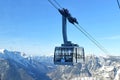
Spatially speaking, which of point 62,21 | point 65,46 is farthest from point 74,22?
point 65,46

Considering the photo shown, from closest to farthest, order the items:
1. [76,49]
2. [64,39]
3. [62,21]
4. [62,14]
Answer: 1. [62,14]
2. [62,21]
3. [64,39]
4. [76,49]

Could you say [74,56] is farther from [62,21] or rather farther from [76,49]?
[62,21]

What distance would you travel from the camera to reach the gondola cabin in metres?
33.7

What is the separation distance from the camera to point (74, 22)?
23922 mm

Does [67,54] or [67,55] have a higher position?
[67,54]

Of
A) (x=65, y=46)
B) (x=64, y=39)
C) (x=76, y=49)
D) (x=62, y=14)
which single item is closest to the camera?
(x=62, y=14)

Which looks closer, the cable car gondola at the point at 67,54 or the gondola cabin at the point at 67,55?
the cable car gondola at the point at 67,54

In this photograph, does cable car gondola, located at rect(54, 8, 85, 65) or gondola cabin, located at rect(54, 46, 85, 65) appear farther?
gondola cabin, located at rect(54, 46, 85, 65)

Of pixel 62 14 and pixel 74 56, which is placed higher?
pixel 62 14

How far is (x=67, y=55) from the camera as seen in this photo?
35.6 m

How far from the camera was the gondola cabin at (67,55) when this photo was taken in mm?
33725

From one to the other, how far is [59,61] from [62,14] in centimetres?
1300

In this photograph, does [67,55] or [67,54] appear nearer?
[67,54]

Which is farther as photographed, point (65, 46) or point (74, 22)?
point (65, 46)
